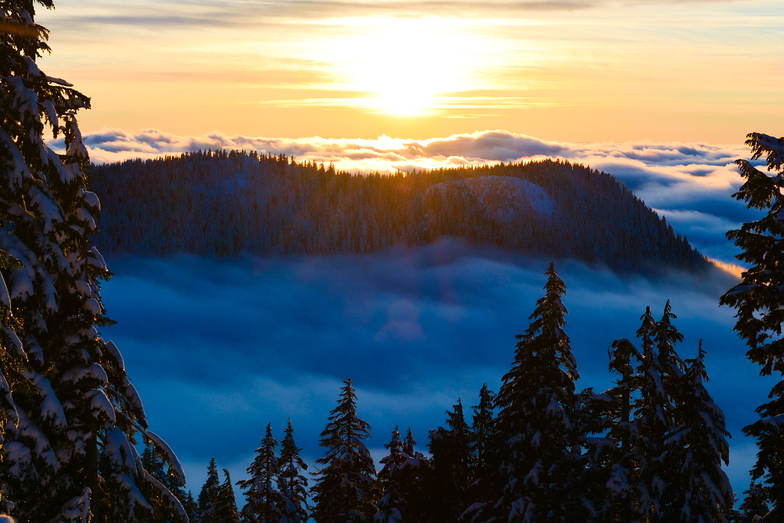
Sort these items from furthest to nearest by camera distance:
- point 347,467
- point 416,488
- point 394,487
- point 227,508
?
point 227,508 < point 347,467 < point 416,488 < point 394,487

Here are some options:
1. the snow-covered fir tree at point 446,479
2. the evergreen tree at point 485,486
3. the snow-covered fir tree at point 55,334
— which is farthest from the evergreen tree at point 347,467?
the snow-covered fir tree at point 55,334

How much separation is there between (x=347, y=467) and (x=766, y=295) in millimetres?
22246

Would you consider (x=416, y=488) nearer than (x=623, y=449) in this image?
No

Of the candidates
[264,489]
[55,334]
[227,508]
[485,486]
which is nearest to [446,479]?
[485,486]

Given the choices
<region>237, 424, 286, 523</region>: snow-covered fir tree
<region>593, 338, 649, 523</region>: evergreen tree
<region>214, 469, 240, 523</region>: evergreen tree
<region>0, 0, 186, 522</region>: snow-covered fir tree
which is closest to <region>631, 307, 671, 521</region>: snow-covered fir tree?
<region>593, 338, 649, 523</region>: evergreen tree

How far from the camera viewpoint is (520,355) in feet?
83.9

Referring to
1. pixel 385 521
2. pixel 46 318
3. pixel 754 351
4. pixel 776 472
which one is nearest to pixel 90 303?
pixel 46 318

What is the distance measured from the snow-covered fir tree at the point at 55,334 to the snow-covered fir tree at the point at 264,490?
22132mm

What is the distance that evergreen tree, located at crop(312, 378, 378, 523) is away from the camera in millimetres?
33562

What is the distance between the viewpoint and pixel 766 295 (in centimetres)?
1673

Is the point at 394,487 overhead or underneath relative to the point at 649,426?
underneath

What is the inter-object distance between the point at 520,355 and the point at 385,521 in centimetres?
1085

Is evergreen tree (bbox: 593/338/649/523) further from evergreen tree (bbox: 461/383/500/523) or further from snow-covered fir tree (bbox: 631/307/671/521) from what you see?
evergreen tree (bbox: 461/383/500/523)

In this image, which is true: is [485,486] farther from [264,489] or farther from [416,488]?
[264,489]
